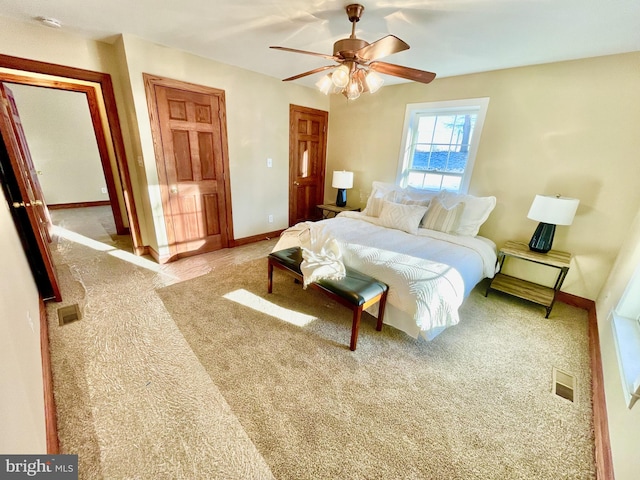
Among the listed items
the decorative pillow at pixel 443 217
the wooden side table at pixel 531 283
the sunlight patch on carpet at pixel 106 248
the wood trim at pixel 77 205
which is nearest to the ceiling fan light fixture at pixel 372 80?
the decorative pillow at pixel 443 217

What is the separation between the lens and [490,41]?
2193 millimetres

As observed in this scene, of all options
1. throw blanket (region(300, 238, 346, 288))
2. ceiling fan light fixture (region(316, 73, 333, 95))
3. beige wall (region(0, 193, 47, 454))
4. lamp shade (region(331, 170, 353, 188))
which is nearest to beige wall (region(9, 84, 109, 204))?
lamp shade (region(331, 170, 353, 188))

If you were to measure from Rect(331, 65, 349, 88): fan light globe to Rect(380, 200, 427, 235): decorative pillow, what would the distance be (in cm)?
159

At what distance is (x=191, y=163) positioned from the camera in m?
3.24

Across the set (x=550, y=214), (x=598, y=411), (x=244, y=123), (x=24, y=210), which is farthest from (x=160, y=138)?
(x=598, y=411)

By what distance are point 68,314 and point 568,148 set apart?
4892 millimetres

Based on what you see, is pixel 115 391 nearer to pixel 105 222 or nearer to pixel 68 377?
pixel 68 377

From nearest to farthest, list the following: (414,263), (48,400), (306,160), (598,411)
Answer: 1. (48,400)
2. (598,411)
3. (414,263)
4. (306,160)

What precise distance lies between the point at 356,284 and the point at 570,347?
1838mm

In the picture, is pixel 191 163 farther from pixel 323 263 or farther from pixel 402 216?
pixel 402 216

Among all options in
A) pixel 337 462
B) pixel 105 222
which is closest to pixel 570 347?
pixel 337 462

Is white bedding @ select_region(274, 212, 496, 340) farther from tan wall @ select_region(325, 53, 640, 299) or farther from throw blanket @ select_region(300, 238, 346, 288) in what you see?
tan wall @ select_region(325, 53, 640, 299)

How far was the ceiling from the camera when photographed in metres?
1.75

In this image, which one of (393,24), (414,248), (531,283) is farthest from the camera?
(531,283)
